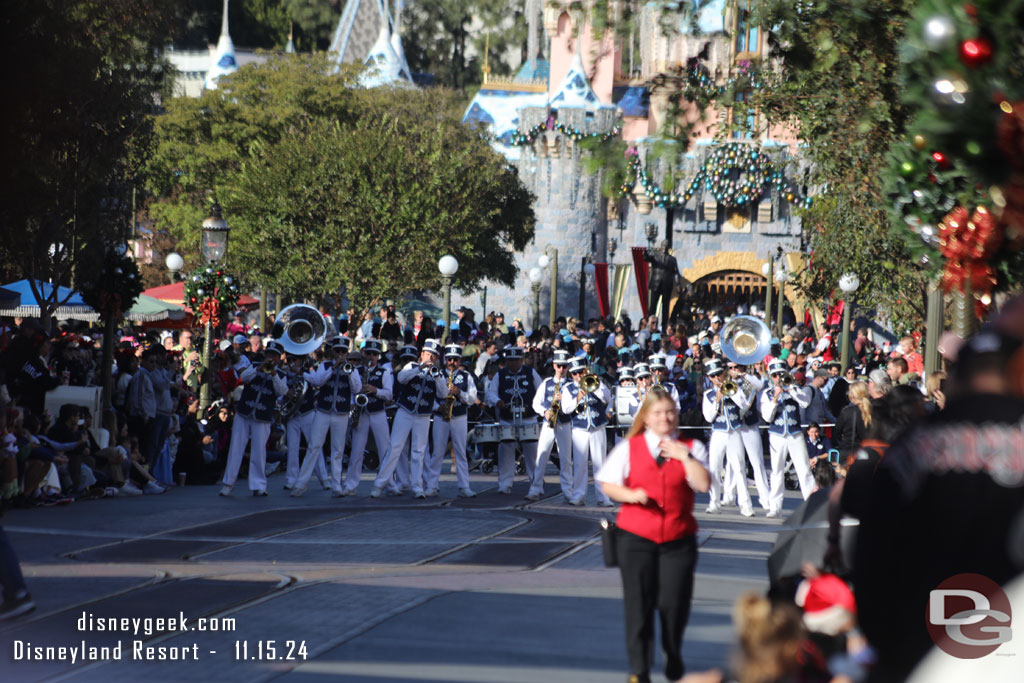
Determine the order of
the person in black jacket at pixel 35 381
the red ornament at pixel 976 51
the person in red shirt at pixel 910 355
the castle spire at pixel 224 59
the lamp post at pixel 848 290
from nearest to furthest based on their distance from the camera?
the red ornament at pixel 976 51
the person in black jacket at pixel 35 381
the person in red shirt at pixel 910 355
the lamp post at pixel 848 290
the castle spire at pixel 224 59

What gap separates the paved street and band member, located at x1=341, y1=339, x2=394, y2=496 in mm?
1339

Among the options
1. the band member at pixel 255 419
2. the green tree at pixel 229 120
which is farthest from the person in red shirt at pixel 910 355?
the green tree at pixel 229 120

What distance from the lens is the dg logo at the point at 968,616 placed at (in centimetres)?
498

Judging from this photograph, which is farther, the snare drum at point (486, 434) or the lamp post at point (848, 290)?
the lamp post at point (848, 290)

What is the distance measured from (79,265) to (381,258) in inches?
418

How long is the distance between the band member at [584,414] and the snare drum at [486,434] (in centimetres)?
128

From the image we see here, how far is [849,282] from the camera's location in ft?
86.4

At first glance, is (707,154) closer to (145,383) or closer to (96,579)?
(145,383)

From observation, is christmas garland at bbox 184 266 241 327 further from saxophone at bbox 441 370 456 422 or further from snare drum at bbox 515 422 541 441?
snare drum at bbox 515 422 541 441

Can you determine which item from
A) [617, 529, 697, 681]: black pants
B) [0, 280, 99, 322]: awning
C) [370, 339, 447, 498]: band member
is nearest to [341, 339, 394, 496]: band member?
[370, 339, 447, 498]: band member

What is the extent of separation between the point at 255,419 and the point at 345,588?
24.5 ft

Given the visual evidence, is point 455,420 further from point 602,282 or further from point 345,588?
point 602,282

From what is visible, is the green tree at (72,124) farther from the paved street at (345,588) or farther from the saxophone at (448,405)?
the saxophone at (448,405)

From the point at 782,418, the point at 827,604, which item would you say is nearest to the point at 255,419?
the point at 782,418
